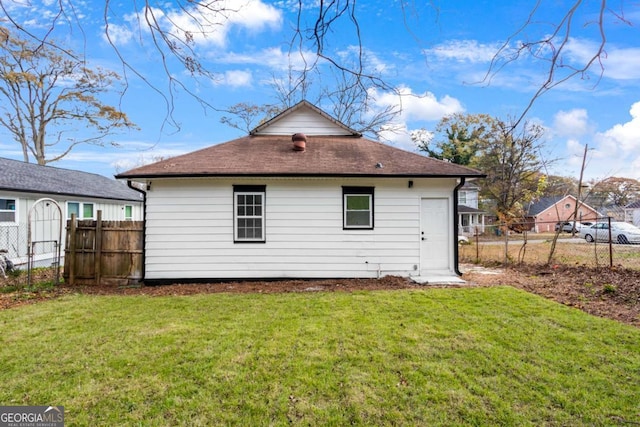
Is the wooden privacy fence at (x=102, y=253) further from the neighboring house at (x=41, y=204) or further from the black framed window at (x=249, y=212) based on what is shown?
the black framed window at (x=249, y=212)

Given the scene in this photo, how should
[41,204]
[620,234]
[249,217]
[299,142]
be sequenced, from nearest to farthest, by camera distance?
[249,217] < [299,142] < [41,204] < [620,234]

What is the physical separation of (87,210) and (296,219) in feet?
43.4

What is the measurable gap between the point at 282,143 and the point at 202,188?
3089 millimetres

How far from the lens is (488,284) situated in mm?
7484

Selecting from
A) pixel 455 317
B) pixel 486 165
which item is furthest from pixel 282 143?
pixel 486 165

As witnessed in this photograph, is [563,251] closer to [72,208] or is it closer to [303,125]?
[303,125]

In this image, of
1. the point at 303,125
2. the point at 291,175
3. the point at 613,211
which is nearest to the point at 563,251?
the point at 303,125

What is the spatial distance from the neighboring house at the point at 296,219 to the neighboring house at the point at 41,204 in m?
3.19

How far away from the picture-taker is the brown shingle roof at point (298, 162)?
790 cm

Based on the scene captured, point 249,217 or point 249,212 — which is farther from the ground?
point 249,212

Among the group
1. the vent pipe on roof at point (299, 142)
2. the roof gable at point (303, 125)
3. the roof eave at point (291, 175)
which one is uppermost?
the roof gable at point (303, 125)

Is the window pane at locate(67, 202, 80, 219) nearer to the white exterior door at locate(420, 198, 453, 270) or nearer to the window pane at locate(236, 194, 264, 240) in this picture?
the window pane at locate(236, 194, 264, 240)

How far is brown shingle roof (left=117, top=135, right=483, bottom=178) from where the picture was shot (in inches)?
311

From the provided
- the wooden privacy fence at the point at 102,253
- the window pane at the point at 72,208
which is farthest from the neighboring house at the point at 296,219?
the window pane at the point at 72,208
